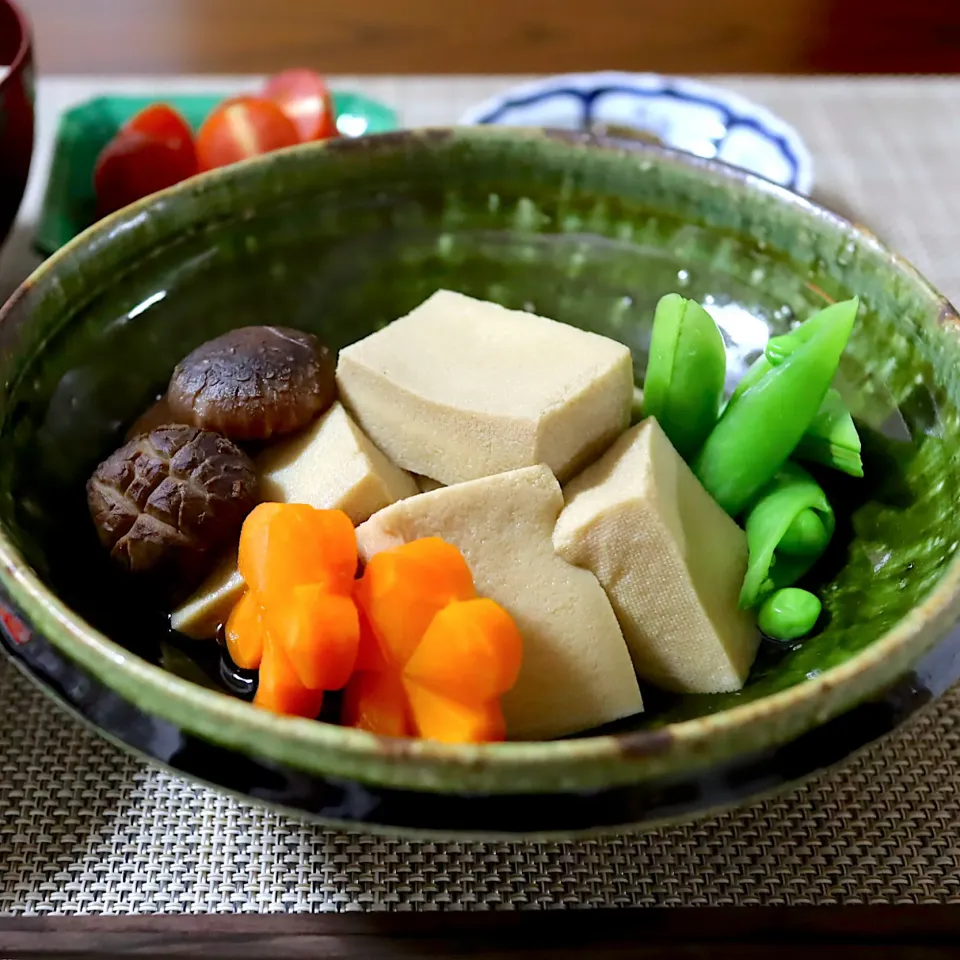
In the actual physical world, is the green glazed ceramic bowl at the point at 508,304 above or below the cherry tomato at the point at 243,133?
above

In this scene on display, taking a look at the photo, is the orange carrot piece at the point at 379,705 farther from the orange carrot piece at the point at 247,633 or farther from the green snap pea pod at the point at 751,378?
the green snap pea pod at the point at 751,378

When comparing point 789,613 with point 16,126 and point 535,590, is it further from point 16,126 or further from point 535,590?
point 16,126

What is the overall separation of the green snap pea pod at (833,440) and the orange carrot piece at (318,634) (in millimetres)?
524

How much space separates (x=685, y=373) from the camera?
1014 mm

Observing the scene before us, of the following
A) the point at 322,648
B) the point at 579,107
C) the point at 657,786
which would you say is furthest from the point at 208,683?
the point at 579,107

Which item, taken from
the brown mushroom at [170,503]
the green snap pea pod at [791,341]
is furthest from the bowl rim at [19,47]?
the green snap pea pod at [791,341]

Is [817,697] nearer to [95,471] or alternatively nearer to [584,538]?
[584,538]

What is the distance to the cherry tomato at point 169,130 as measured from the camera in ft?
4.87

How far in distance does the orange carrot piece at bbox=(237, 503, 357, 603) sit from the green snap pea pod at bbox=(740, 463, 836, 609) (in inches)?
15.3

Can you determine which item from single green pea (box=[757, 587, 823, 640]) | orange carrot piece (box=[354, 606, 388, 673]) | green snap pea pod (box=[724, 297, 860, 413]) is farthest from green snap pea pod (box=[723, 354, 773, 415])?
orange carrot piece (box=[354, 606, 388, 673])

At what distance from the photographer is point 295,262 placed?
3.93 feet

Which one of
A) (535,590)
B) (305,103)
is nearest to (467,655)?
(535,590)

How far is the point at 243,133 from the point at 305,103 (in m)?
0.17

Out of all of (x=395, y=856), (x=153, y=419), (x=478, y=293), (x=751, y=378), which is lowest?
(x=395, y=856)
